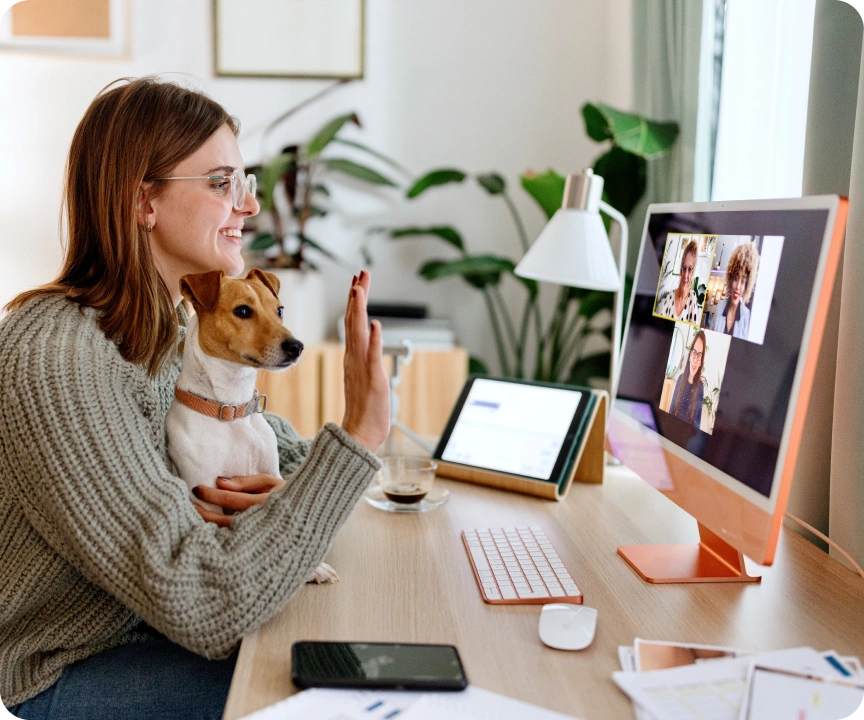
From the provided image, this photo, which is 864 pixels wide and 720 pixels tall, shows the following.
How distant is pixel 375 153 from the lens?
116 inches

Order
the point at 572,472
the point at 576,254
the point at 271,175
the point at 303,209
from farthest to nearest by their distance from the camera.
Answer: the point at 303,209, the point at 271,175, the point at 576,254, the point at 572,472

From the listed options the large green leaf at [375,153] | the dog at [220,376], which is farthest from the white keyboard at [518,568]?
the large green leaf at [375,153]

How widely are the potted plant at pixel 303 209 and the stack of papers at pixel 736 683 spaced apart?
2006mm

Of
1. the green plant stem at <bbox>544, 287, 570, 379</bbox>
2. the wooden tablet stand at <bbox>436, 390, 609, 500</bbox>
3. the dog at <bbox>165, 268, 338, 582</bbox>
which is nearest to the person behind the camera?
the dog at <bbox>165, 268, 338, 582</bbox>

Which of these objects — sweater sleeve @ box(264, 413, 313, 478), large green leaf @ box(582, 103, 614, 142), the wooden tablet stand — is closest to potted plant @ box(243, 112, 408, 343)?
large green leaf @ box(582, 103, 614, 142)

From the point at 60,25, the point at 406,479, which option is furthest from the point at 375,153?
the point at 406,479

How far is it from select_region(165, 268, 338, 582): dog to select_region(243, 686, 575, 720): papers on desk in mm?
442

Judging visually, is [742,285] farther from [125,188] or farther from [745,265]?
[125,188]

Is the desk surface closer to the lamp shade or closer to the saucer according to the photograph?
the saucer

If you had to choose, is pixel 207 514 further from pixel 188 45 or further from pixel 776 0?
pixel 188 45

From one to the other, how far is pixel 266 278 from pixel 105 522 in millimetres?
530

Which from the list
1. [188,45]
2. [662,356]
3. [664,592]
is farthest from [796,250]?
[188,45]

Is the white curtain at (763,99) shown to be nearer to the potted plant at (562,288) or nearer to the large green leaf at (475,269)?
the potted plant at (562,288)

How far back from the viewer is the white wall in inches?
120
